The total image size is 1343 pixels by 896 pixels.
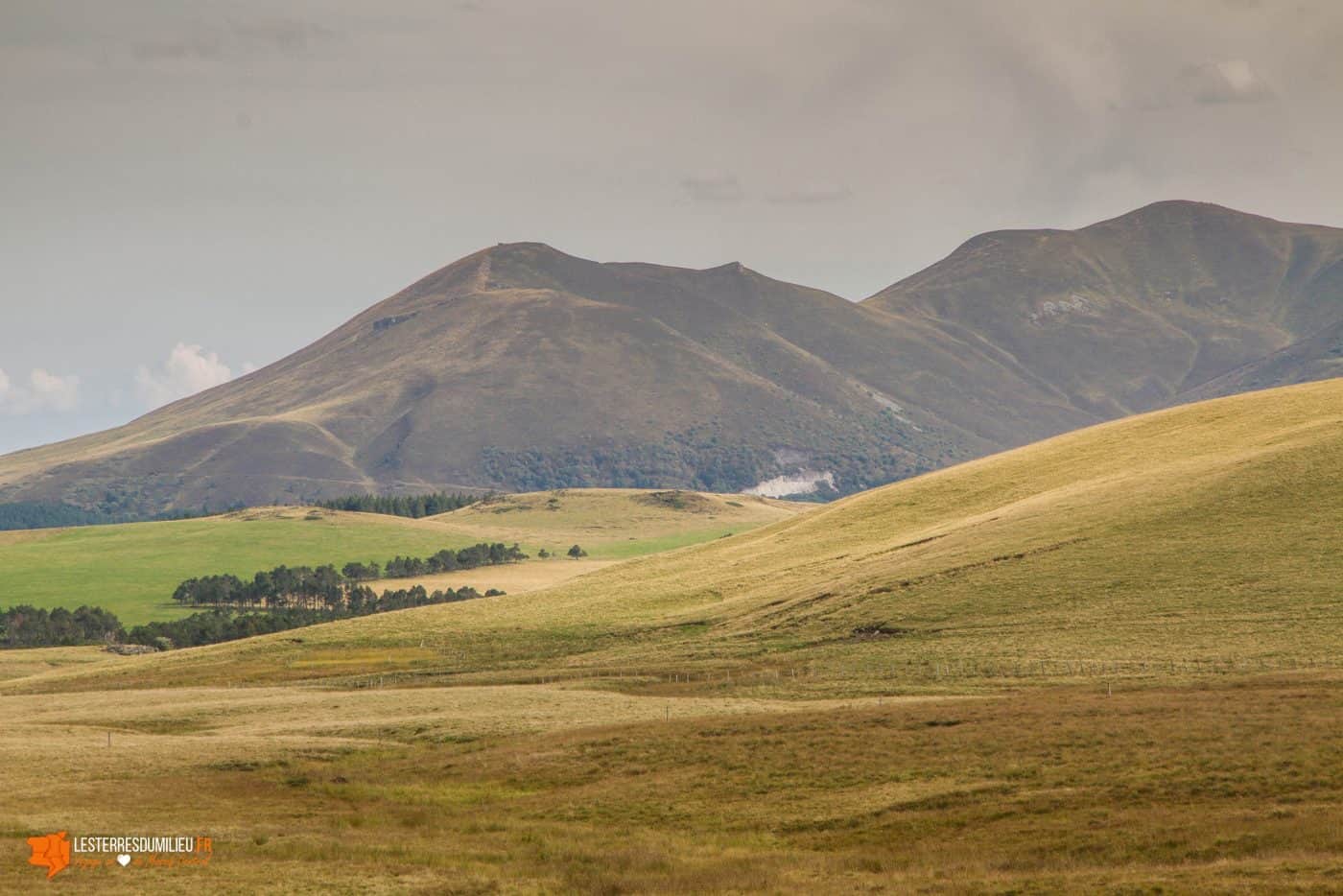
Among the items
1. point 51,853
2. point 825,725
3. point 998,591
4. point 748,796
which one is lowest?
point 748,796

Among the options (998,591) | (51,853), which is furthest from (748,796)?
(998,591)

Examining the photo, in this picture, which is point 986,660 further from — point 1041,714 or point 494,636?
point 494,636

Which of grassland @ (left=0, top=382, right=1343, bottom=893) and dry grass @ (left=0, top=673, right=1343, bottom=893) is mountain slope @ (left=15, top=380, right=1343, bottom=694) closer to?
grassland @ (left=0, top=382, right=1343, bottom=893)

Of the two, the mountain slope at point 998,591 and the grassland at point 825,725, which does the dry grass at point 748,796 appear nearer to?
the grassland at point 825,725

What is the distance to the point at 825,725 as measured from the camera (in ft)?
227

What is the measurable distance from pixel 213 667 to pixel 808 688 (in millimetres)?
67865

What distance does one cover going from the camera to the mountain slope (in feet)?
314

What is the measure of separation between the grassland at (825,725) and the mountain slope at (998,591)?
504 mm

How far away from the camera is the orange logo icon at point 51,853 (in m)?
45.8

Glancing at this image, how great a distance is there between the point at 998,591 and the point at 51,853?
265 ft

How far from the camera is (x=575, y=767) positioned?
64938mm

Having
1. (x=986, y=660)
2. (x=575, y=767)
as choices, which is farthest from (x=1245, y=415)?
(x=575, y=767)

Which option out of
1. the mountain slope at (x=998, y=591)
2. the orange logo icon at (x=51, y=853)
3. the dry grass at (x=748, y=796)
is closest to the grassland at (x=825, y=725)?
the dry grass at (x=748, y=796)

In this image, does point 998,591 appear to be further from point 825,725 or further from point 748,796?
point 748,796
